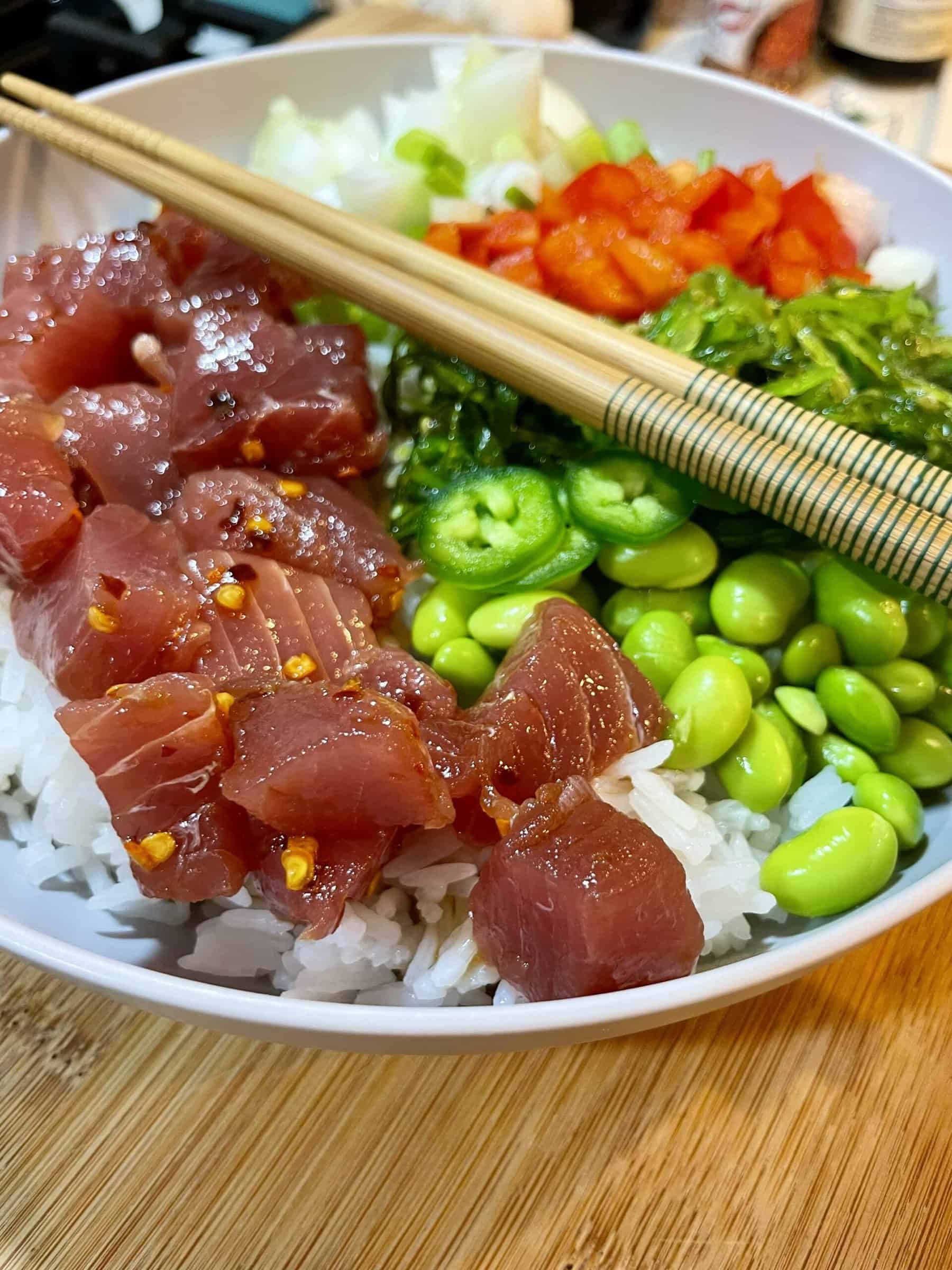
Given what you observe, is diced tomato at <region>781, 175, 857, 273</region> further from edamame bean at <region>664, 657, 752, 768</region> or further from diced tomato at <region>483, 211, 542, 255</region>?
edamame bean at <region>664, 657, 752, 768</region>

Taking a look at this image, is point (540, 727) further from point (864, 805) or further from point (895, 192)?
point (895, 192)

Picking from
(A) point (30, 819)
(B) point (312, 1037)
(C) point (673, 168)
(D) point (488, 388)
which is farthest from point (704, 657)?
(C) point (673, 168)

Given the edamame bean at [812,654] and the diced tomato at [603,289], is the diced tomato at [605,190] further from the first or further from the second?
the edamame bean at [812,654]

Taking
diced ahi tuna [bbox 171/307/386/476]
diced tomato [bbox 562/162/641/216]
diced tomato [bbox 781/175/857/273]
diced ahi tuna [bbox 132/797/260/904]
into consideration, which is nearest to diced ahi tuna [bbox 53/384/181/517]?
diced ahi tuna [bbox 171/307/386/476]

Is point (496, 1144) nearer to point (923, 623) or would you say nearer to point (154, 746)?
point (154, 746)

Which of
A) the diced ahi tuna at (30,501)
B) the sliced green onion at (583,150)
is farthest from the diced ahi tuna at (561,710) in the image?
the sliced green onion at (583,150)

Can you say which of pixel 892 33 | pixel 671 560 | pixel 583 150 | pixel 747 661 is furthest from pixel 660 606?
pixel 892 33
